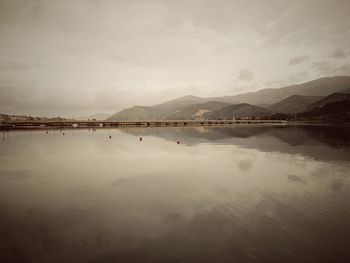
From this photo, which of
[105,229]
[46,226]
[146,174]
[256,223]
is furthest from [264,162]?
[46,226]

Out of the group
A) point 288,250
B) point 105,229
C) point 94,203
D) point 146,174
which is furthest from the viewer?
point 146,174

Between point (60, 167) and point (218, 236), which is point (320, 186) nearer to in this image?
point (218, 236)

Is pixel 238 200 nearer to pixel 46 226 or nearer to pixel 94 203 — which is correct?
pixel 94 203

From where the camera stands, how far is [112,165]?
29.2 metres

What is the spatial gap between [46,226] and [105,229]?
325 centimetres

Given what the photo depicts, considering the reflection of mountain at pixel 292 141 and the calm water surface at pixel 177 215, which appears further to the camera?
the reflection of mountain at pixel 292 141

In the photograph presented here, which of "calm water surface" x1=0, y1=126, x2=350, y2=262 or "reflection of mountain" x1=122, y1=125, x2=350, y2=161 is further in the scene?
"reflection of mountain" x1=122, y1=125, x2=350, y2=161

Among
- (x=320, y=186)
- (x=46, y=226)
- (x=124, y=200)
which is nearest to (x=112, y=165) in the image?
(x=124, y=200)

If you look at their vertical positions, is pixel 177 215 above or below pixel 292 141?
above

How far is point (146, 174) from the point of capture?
80.2ft

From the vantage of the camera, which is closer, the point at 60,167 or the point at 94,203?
the point at 94,203

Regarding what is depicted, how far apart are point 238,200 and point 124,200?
788cm

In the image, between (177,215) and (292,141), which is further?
(292,141)

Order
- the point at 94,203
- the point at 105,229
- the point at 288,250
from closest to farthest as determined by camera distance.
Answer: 1. the point at 288,250
2. the point at 105,229
3. the point at 94,203
